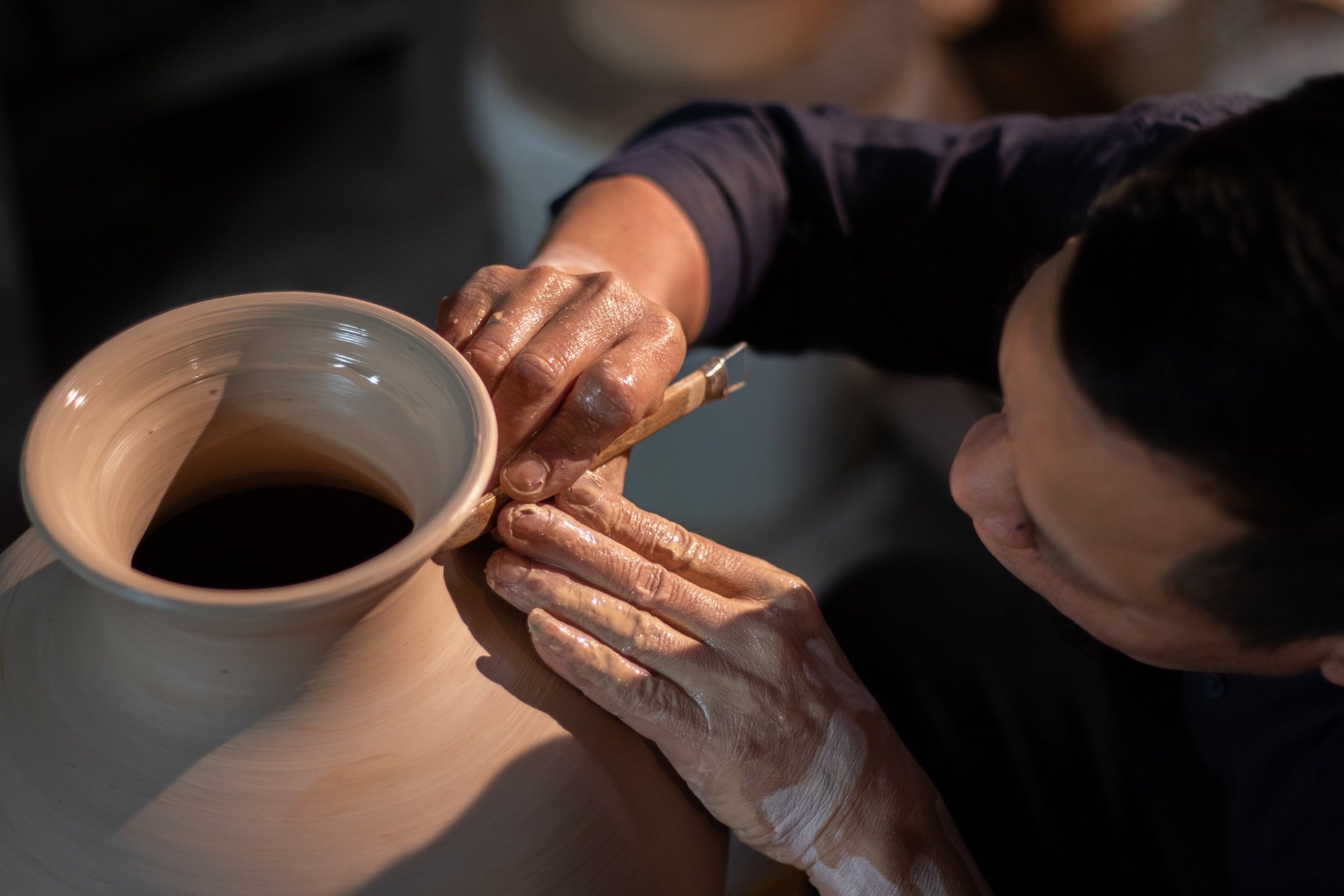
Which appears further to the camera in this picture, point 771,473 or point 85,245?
point 85,245

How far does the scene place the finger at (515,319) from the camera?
79cm

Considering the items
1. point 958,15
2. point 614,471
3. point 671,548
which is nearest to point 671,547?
point 671,548

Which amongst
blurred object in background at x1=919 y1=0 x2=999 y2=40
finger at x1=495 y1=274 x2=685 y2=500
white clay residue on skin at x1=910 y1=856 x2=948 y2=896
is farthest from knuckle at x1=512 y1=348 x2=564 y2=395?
blurred object in background at x1=919 y1=0 x2=999 y2=40

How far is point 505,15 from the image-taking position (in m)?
1.77

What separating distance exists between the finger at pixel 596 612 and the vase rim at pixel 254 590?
0.36ft

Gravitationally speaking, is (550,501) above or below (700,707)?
above

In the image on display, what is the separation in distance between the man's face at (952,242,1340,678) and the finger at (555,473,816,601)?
0.16m

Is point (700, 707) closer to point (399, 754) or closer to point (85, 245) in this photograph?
point (399, 754)

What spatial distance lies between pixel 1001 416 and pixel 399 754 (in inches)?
17.4

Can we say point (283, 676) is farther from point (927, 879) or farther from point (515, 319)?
point (927, 879)

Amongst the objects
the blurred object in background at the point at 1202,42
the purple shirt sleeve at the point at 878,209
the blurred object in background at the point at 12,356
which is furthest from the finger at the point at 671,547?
the blurred object in background at the point at 1202,42

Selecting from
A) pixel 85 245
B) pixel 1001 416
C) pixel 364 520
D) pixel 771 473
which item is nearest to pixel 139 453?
pixel 364 520

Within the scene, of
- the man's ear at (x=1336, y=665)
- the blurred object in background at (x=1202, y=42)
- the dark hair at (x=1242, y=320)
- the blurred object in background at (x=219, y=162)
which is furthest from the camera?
the blurred object in background at (x=219, y=162)

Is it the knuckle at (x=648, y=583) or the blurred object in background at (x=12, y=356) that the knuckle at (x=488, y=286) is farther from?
the blurred object in background at (x=12, y=356)
